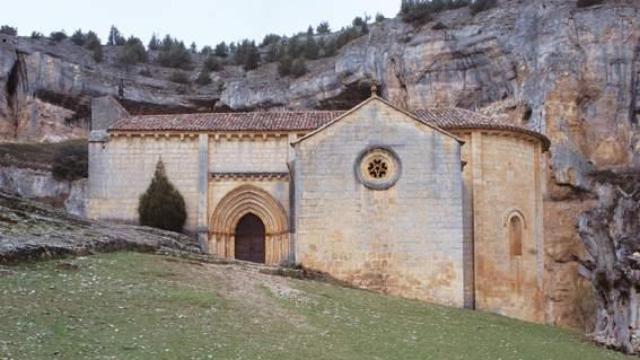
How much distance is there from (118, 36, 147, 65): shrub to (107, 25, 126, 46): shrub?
3591mm

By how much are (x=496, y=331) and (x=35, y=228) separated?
1318 centimetres

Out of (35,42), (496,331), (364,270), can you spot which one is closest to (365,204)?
(364,270)

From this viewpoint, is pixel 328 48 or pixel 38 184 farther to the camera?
pixel 328 48

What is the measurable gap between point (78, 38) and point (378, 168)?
6265 cm

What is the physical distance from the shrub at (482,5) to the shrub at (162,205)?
99.7 ft

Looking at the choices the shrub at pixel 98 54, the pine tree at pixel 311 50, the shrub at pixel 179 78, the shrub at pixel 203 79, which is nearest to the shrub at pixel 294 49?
the pine tree at pixel 311 50

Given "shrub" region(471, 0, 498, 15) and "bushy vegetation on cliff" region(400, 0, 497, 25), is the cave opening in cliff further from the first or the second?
"shrub" region(471, 0, 498, 15)

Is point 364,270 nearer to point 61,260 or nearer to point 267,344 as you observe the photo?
point 61,260

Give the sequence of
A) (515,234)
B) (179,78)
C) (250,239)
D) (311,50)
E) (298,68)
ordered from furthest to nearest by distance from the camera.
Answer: (179,78), (311,50), (298,68), (250,239), (515,234)

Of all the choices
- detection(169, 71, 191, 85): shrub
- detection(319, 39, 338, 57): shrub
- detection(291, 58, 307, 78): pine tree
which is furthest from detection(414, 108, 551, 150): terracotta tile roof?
detection(169, 71, 191, 85): shrub

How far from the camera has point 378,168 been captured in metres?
29.3

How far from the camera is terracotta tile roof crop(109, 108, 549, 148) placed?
32406mm

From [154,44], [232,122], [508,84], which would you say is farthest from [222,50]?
[232,122]

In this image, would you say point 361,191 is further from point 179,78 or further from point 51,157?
point 179,78
